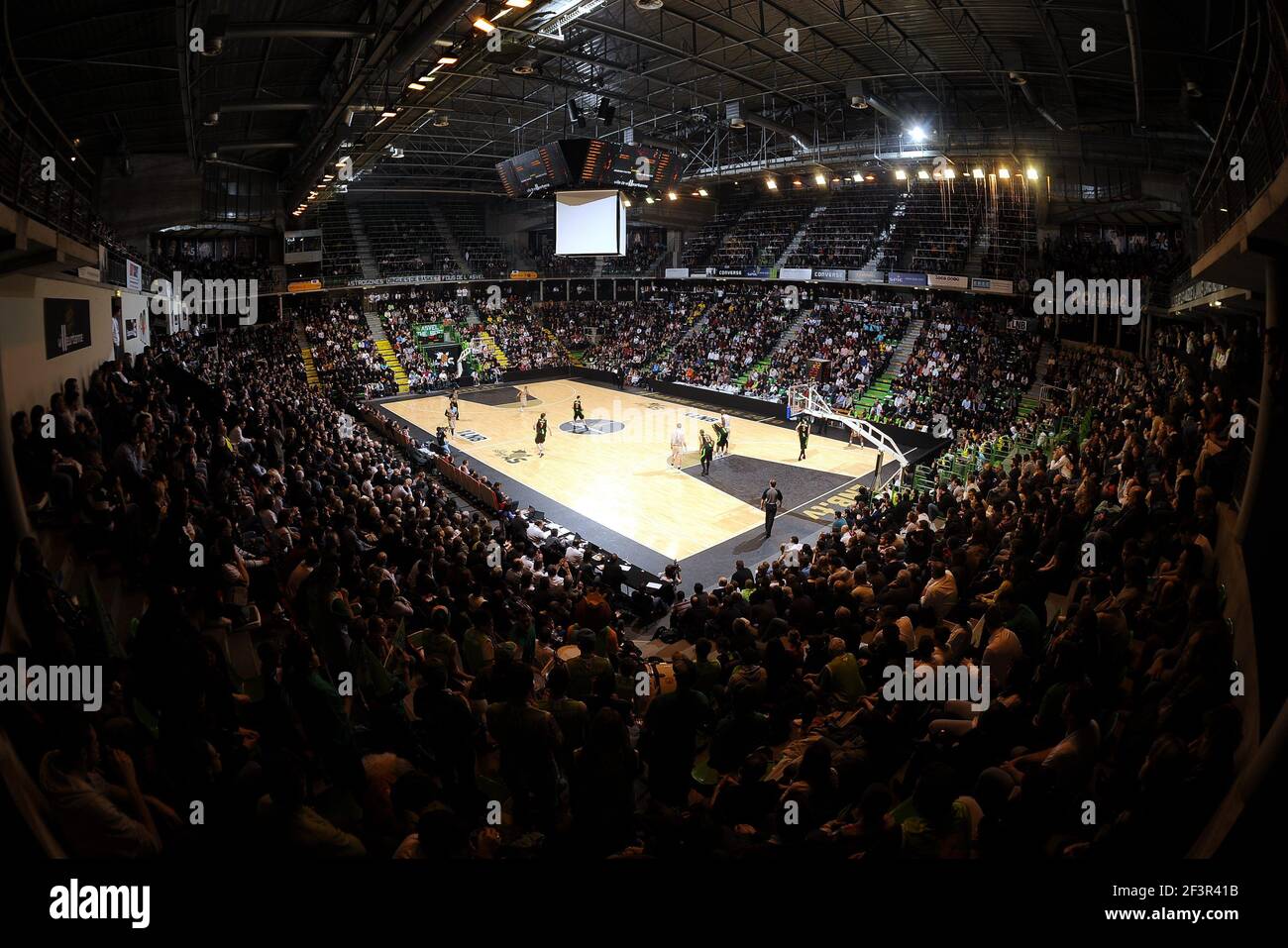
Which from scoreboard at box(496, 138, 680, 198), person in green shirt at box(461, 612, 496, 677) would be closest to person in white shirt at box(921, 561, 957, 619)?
person in green shirt at box(461, 612, 496, 677)

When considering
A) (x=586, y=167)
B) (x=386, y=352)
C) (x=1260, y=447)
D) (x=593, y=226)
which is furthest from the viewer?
(x=386, y=352)

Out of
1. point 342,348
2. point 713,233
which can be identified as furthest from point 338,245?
point 713,233

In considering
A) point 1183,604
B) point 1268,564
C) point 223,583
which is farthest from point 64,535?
point 1268,564

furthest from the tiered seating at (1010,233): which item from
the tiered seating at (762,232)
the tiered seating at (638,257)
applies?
the tiered seating at (638,257)

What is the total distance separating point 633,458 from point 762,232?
21.5 meters

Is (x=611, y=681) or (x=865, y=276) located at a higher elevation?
(x=865, y=276)

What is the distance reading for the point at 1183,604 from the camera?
5.64m

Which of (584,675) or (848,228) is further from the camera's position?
(848,228)

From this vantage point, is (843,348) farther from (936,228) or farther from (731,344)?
(936,228)

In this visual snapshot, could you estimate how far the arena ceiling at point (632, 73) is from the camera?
1141 centimetres

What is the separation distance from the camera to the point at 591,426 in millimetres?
27172

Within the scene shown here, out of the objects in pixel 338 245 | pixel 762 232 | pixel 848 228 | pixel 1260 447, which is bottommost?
pixel 1260 447

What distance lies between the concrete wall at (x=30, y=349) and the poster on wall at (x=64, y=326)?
105 millimetres
